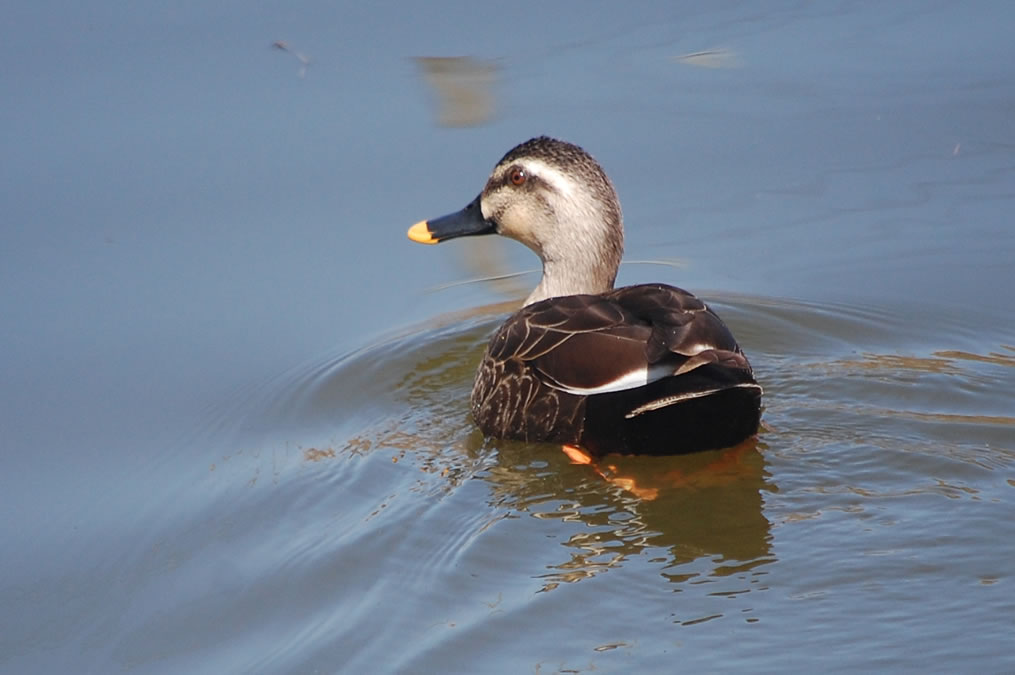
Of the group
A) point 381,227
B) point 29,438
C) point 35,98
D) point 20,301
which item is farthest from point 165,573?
point 35,98

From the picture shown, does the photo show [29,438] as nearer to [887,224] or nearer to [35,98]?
[35,98]

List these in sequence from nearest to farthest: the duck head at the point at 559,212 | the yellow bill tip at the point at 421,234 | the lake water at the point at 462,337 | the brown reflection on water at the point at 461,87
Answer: the lake water at the point at 462,337, the duck head at the point at 559,212, the yellow bill tip at the point at 421,234, the brown reflection on water at the point at 461,87

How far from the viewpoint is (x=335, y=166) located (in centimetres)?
937

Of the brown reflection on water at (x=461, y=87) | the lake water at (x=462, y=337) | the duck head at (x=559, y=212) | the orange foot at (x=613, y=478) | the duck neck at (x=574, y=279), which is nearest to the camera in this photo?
the lake water at (x=462, y=337)

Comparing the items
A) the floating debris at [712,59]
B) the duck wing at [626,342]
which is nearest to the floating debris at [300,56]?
the floating debris at [712,59]

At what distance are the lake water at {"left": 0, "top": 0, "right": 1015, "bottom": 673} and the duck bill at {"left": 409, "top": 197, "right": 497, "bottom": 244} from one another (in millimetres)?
505

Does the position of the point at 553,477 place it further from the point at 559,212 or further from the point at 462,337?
the point at 462,337

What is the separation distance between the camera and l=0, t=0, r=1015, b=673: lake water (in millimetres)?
5629

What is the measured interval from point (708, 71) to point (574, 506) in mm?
4653

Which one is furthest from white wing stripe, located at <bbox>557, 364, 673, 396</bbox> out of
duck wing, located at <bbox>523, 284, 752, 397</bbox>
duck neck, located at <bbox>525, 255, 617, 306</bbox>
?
duck neck, located at <bbox>525, 255, 617, 306</bbox>

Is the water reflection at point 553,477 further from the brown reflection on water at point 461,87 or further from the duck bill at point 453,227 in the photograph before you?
the brown reflection on water at point 461,87

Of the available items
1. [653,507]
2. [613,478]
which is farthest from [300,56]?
[653,507]

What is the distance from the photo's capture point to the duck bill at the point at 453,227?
826 centimetres

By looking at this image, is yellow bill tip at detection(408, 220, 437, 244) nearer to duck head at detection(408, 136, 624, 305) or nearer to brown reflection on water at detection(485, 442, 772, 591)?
duck head at detection(408, 136, 624, 305)
